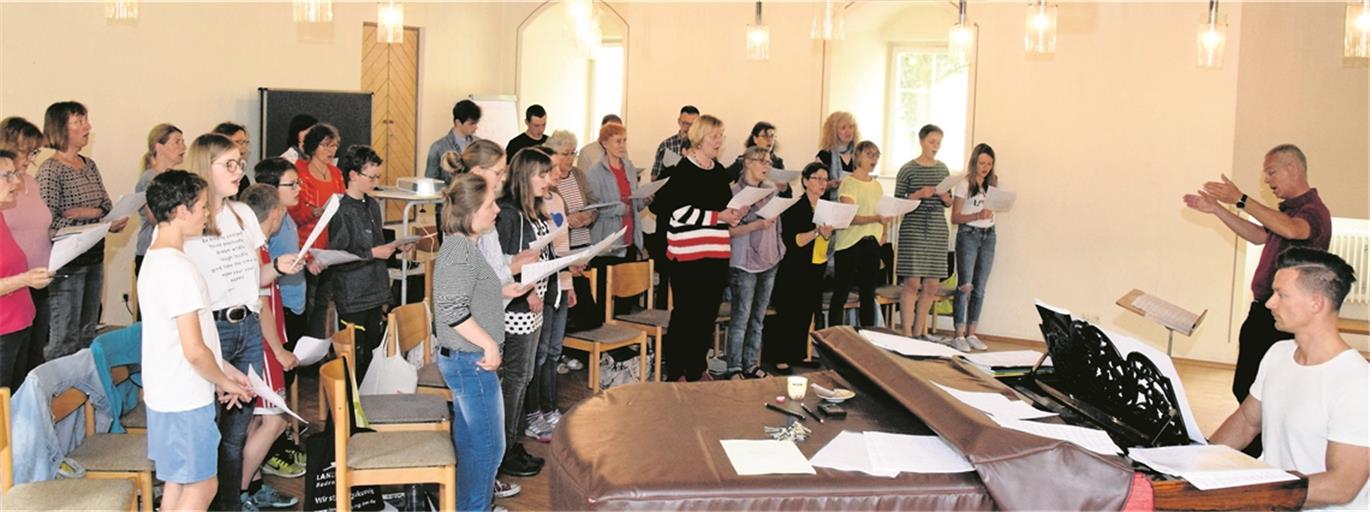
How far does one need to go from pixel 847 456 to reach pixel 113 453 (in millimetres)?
2489

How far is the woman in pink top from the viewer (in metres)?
4.42

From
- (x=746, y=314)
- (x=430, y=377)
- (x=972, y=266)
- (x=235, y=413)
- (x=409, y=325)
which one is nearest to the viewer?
(x=235, y=413)

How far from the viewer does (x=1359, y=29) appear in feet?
17.7

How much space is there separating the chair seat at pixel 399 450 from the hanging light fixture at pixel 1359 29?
418 centimetres

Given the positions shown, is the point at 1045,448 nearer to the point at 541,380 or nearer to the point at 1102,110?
the point at 541,380

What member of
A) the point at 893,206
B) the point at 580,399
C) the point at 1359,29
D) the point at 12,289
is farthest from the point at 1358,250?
the point at 12,289

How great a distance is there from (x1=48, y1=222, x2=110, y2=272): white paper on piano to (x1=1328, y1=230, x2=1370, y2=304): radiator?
813cm

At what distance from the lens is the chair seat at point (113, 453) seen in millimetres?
4027

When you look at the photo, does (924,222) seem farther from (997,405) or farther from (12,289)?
(12,289)

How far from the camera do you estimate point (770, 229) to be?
7188 millimetres

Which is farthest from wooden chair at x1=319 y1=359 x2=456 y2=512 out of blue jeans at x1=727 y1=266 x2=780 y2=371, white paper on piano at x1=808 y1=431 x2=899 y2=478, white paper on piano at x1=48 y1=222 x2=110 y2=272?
blue jeans at x1=727 y1=266 x2=780 y2=371

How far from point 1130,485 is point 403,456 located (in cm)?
240

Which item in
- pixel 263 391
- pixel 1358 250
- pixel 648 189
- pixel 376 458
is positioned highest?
pixel 648 189

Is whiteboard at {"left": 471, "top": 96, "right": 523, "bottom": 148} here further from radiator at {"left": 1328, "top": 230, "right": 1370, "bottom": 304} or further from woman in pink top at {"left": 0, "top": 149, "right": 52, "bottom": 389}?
radiator at {"left": 1328, "top": 230, "right": 1370, "bottom": 304}
